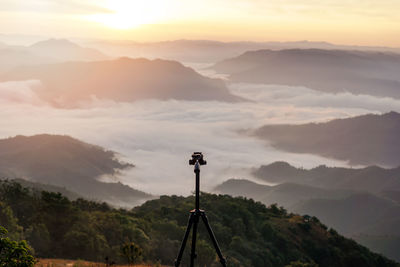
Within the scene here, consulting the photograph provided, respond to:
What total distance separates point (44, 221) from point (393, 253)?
161546 millimetres

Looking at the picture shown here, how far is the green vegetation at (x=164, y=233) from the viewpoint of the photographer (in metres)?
36.7

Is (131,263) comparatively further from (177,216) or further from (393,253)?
(393,253)

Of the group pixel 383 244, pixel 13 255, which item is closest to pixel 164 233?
pixel 13 255

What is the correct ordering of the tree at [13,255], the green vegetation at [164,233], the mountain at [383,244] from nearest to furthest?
1. the tree at [13,255]
2. the green vegetation at [164,233]
3. the mountain at [383,244]

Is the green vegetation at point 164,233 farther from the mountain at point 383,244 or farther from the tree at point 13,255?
the mountain at point 383,244

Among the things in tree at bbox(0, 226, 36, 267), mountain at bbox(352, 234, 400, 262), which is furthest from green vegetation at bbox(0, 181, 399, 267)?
mountain at bbox(352, 234, 400, 262)

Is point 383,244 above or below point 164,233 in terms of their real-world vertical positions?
below

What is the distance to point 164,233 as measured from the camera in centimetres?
5934

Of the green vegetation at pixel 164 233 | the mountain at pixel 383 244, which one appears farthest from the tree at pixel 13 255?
the mountain at pixel 383 244

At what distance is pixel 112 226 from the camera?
4669cm

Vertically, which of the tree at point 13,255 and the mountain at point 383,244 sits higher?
the tree at point 13,255

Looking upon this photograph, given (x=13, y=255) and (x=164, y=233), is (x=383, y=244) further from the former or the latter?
(x=13, y=255)

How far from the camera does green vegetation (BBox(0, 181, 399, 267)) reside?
1446 inches

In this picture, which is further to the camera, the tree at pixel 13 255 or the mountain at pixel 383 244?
the mountain at pixel 383 244
